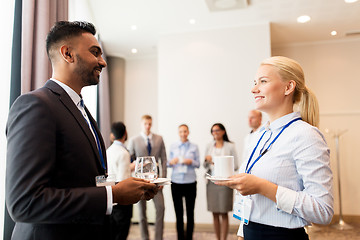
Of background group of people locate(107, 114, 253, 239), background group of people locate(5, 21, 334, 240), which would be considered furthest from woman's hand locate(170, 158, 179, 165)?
background group of people locate(5, 21, 334, 240)

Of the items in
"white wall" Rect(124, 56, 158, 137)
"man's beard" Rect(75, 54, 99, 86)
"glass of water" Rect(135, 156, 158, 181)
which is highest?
"white wall" Rect(124, 56, 158, 137)

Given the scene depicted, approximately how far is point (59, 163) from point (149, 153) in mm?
2976

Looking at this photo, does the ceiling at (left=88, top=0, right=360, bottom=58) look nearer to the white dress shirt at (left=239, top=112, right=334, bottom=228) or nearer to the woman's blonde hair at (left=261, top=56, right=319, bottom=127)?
the woman's blonde hair at (left=261, top=56, right=319, bottom=127)

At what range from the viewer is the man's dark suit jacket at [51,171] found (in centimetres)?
95

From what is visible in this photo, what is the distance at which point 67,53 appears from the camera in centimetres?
130

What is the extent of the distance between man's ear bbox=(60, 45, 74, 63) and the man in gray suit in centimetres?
278

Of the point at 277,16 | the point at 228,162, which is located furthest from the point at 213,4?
the point at 228,162

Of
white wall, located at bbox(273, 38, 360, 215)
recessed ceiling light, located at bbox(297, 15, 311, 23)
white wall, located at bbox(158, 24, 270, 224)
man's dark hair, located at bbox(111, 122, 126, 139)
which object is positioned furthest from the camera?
white wall, located at bbox(273, 38, 360, 215)

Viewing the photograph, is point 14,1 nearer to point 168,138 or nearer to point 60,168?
point 60,168

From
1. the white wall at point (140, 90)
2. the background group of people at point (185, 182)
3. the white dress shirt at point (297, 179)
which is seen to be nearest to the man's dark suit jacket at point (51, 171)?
the white dress shirt at point (297, 179)

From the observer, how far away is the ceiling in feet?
14.0

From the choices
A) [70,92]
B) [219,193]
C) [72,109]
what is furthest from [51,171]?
[219,193]

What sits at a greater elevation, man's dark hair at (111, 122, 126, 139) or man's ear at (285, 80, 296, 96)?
man's ear at (285, 80, 296, 96)

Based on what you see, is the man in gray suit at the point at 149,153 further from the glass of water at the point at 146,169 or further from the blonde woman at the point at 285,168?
the blonde woman at the point at 285,168
